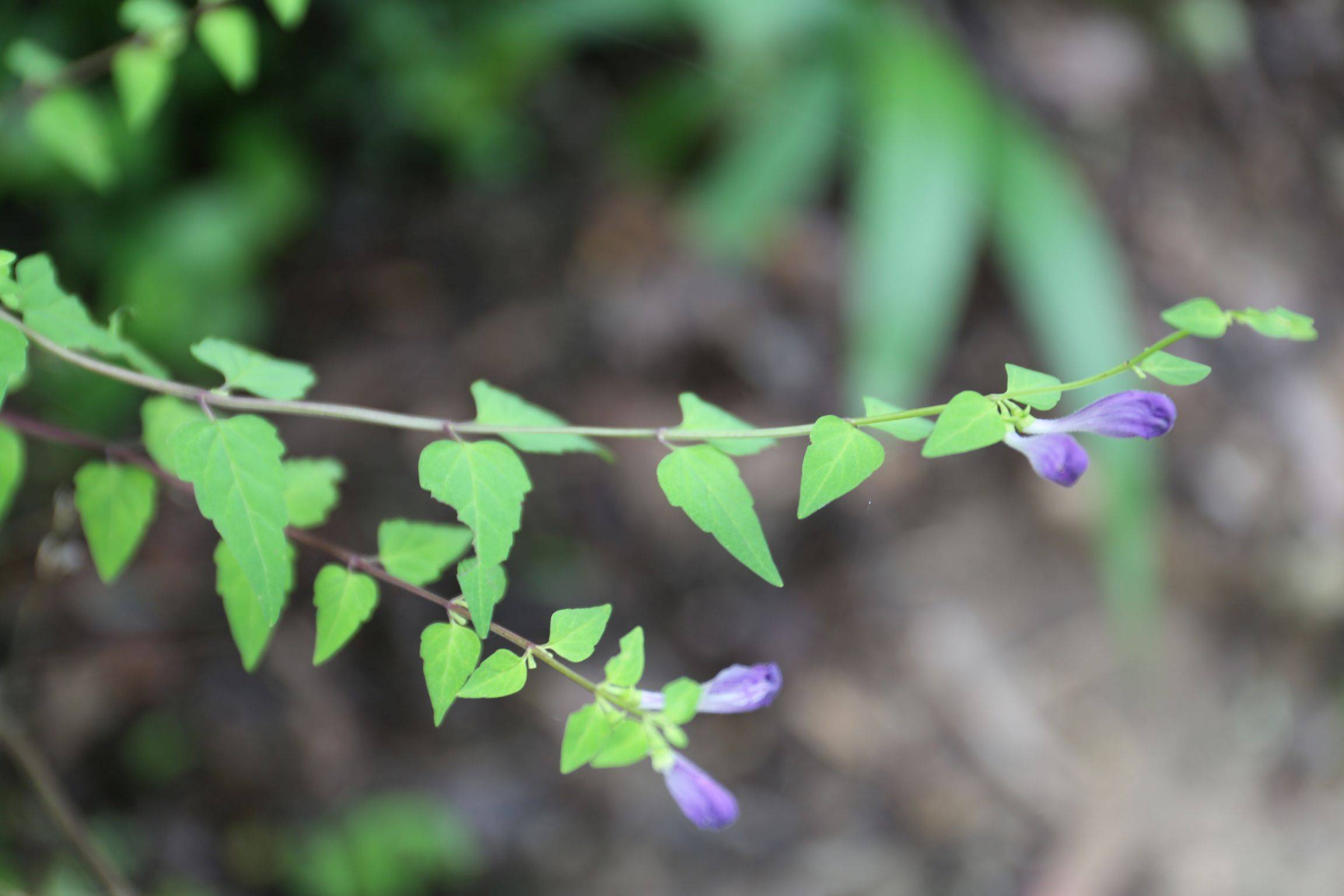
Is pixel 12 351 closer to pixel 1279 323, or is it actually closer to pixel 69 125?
pixel 69 125

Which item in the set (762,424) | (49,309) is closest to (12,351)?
(49,309)

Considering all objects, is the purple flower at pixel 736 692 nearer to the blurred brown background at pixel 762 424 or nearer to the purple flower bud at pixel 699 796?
the purple flower bud at pixel 699 796

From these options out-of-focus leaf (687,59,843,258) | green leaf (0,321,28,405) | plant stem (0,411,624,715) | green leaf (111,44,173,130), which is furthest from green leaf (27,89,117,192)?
out-of-focus leaf (687,59,843,258)

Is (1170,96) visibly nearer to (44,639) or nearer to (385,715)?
(385,715)

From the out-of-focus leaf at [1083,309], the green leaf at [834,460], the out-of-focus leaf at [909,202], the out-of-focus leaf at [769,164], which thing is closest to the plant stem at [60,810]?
the green leaf at [834,460]

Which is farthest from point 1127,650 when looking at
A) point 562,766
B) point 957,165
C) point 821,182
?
point 562,766

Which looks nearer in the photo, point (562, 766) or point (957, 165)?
point (562, 766)
